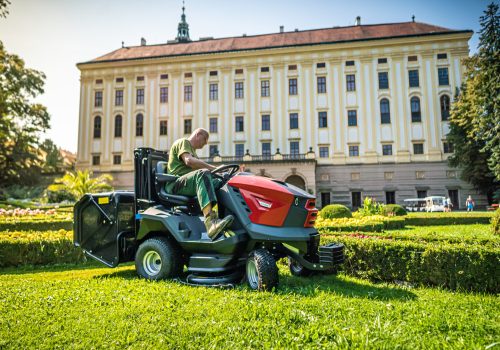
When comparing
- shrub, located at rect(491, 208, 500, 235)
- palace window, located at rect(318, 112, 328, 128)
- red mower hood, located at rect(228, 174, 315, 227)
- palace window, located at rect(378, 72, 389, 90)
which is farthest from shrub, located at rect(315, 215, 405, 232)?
palace window, located at rect(378, 72, 389, 90)

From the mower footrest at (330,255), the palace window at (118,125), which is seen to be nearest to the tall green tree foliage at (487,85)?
the mower footrest at (330,255)

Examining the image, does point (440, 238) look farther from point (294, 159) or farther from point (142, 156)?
point (294, 159)

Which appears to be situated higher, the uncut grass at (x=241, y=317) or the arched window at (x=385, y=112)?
the arched window at (x=385, y=112)

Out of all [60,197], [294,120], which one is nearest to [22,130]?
[60,197]

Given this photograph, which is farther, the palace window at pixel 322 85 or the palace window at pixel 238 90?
the palace window at pixel 238 90

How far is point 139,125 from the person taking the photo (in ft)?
127

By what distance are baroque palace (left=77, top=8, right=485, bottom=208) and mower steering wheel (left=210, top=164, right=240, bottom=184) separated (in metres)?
27.4

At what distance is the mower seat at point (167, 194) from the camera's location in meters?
4.67

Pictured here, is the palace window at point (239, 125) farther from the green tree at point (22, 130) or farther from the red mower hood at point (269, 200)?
the red mower hood at point (269, 200)

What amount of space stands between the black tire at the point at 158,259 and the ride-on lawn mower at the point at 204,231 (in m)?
0.01

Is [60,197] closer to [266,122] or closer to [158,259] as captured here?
[266,122]

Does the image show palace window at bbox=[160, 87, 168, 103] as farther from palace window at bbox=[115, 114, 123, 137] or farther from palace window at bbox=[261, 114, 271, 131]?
palace window at bbox=[261, 114, 271, 131]

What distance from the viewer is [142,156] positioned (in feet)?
17.0

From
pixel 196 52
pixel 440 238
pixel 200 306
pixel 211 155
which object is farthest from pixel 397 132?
pixel 200 306
